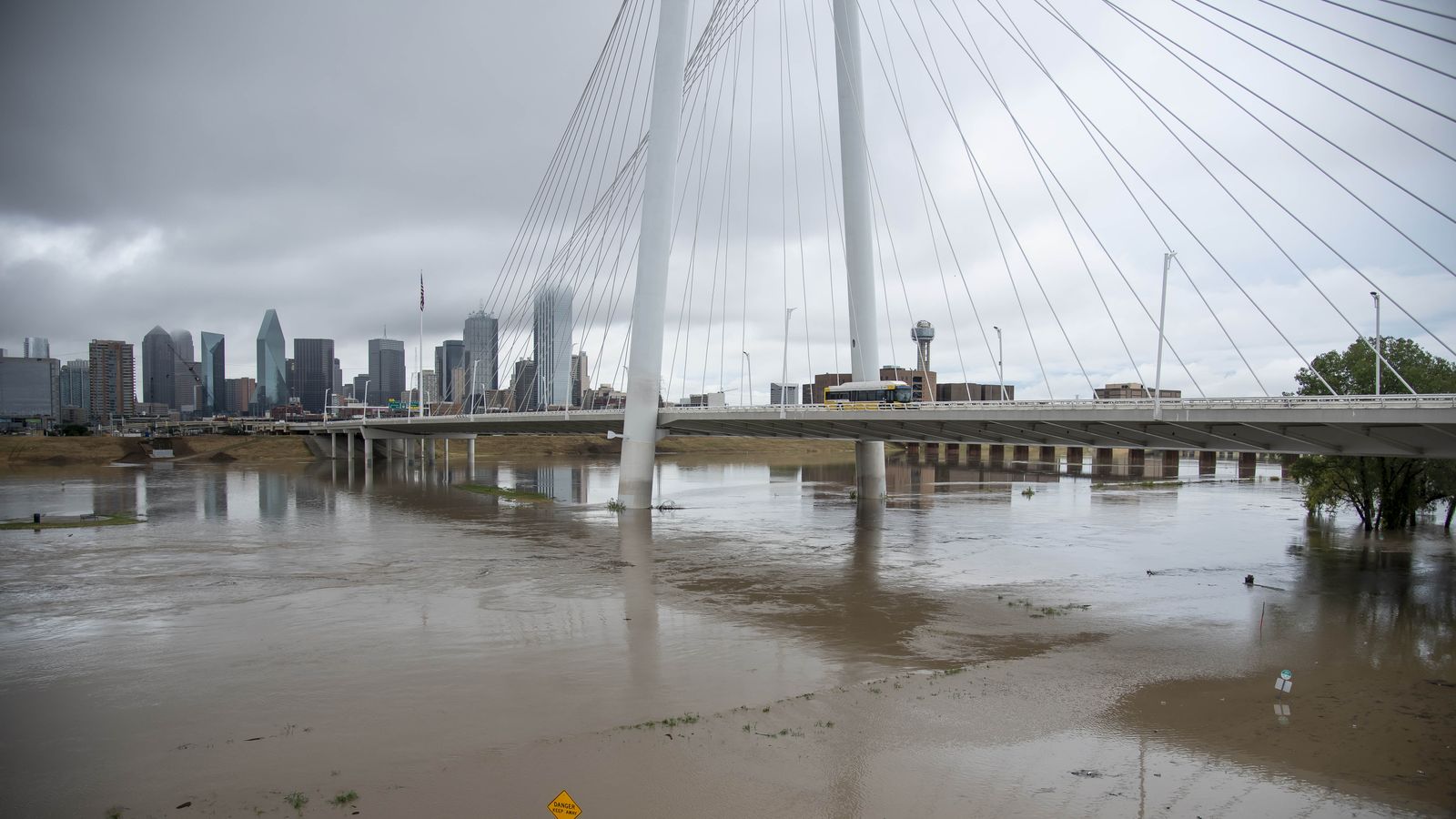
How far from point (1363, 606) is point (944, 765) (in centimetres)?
1656

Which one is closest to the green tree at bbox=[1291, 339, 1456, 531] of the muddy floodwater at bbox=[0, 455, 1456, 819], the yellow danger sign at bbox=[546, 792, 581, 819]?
the muddy floodwater at bbox=[0, 455, 1456, 819]

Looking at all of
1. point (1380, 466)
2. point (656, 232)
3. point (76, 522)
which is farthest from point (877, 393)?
point (76, 522)

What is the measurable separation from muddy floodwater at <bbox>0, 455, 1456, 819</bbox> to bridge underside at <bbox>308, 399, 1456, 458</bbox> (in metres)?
4.21

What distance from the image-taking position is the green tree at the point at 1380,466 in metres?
32.0

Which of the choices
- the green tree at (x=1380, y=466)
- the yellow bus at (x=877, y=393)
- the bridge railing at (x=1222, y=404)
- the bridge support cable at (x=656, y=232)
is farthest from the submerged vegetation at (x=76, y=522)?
the green tree at (x=1380, y=466)

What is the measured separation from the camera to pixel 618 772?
10.7 metres

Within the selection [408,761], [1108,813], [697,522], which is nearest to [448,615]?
[408,761]

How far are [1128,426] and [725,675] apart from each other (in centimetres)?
1697

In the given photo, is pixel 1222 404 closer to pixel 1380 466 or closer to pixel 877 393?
pixel 1380 466

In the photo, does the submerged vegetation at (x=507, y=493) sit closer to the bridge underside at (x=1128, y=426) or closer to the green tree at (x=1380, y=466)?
the bridge underside at (x=1128, y=426)

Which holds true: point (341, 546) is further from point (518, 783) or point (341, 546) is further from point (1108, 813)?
point (1108, 813)

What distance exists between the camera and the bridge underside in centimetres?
1988

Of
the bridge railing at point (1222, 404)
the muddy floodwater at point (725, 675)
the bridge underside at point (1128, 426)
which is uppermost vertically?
the bridge railing at point (1222, 404)

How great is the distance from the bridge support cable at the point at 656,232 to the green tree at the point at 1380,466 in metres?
29.1
